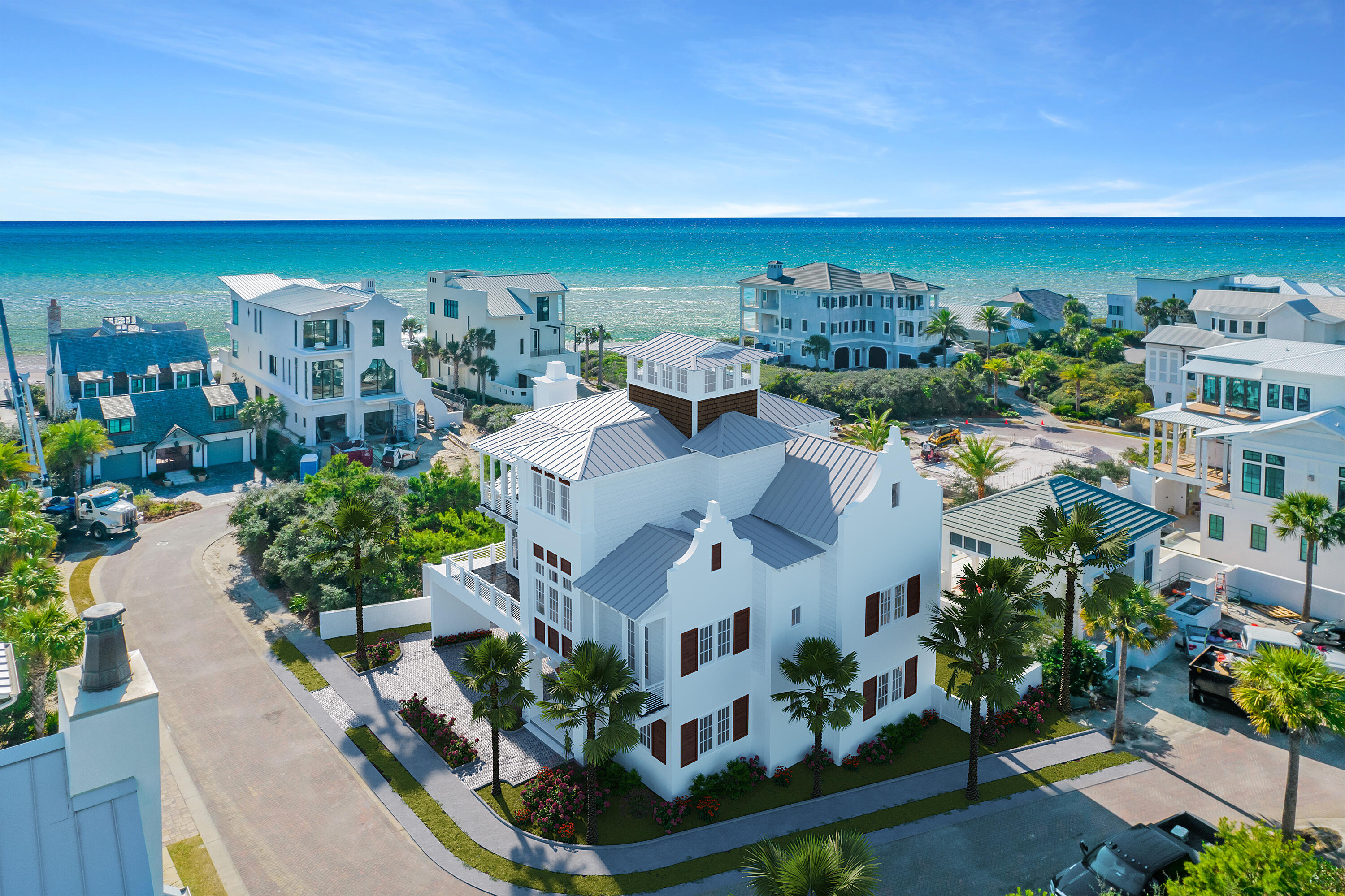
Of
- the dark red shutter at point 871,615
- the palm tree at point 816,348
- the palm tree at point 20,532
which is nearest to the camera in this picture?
the dark red shutter at point 871,615

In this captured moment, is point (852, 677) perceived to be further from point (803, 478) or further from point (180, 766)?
point (180, 766)

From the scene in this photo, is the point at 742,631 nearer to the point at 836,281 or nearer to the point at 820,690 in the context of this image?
the point at 820,690

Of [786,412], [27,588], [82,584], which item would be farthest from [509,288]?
[27,588]

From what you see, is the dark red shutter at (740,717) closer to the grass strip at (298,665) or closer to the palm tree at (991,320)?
the grass strip at (298,665)

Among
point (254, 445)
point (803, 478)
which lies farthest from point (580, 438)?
point (254, 445)

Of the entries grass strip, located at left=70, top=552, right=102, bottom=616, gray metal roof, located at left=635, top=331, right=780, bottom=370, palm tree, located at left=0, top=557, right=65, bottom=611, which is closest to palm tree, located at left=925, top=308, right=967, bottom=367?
gray metal roof, located at left=635, top=331, right=780, bottom=370

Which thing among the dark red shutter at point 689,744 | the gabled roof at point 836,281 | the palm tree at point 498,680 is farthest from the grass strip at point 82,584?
the gabled roof at point 836,281

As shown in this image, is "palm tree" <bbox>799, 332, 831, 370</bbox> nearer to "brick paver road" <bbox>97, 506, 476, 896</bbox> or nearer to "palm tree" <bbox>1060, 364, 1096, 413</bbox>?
"palm tree" <bbox>1060, 364, 1096, 413</bbox>
